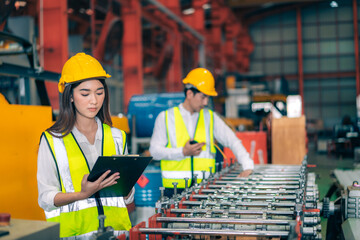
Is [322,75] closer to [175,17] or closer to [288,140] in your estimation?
[175,17]

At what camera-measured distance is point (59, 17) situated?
7168 millimetres

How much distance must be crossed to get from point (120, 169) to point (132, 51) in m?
9.51

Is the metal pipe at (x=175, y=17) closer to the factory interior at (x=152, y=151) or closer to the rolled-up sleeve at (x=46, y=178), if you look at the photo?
the factory interior at (x=152, y=151)

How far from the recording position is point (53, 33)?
7.21 metres

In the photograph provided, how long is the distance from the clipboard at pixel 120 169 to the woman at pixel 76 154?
0.06 meters

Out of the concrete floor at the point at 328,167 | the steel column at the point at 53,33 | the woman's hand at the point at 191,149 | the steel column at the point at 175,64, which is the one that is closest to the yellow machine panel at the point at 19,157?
the woman's hand at the point at 191,149

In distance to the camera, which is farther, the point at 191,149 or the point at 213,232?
the point at 191,149

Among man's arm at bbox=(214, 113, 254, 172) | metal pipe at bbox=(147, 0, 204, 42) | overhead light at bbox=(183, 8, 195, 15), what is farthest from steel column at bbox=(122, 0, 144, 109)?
man's arm at bbox=(214, 113, 254, 172)

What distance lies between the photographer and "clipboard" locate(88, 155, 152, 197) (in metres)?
1.90

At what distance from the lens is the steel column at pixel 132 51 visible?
1102cm

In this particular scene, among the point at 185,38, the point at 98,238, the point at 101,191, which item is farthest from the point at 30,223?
the point at 185,38

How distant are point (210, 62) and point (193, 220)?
65.9 ft

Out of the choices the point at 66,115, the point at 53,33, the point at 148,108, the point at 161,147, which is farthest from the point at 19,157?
the point at 53,33

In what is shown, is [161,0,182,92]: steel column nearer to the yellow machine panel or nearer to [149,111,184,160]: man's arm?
[149,111,184,160]: man's arm
